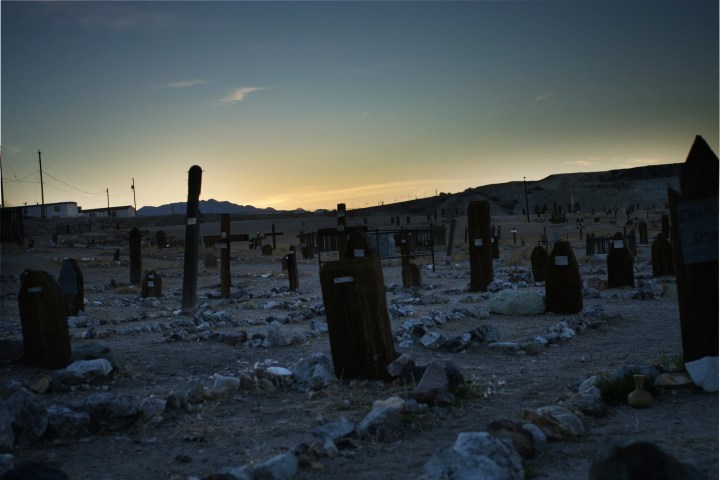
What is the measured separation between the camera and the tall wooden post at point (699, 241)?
5.31 metres

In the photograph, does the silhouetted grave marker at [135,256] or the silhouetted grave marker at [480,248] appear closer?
the silhouetted grave marker at [480,248]

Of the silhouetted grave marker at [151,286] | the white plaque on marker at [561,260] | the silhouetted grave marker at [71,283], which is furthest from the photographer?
the silhouetted grave marker at [151,286]

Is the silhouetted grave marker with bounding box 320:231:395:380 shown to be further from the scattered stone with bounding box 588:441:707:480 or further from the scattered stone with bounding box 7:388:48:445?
the scattered stone with bounding box 588:441:707:480

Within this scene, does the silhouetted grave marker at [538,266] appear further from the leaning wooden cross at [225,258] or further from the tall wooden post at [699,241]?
the tall wooden post at [699,241]

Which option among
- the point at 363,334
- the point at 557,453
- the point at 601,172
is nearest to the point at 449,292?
the point at 363,334

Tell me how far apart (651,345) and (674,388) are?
9.21ft

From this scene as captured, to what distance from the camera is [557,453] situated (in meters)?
4.16

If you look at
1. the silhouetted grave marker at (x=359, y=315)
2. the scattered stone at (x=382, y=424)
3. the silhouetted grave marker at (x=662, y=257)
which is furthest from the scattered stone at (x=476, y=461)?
the silhouetted grave marker at (x=662, y=257)

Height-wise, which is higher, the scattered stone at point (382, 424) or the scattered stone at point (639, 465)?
the scattered stone at point (639, 465)

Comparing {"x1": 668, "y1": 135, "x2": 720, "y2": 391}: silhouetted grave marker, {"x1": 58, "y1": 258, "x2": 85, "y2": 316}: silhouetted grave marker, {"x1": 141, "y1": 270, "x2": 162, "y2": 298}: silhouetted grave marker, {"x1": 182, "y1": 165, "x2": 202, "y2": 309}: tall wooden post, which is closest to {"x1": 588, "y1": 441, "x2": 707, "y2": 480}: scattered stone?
{"x1": 668, "y1": 135, "x2": 720, "y2": 391}: silhouetted grave marker

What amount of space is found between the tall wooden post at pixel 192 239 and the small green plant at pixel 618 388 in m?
9.41

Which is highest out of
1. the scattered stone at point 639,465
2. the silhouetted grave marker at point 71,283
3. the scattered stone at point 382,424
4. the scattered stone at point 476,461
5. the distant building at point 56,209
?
the distant building at point 56,209

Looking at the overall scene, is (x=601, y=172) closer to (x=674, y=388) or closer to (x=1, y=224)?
(x=1, y=224)

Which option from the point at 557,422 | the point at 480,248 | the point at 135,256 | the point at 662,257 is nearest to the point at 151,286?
Result: the point at 135,256
